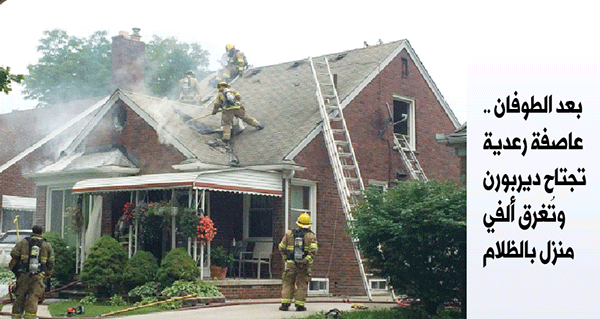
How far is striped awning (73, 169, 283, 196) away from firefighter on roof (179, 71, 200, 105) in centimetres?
506

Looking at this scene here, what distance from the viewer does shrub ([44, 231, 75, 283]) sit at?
62.9ft

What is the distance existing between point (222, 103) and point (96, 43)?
81.4ft

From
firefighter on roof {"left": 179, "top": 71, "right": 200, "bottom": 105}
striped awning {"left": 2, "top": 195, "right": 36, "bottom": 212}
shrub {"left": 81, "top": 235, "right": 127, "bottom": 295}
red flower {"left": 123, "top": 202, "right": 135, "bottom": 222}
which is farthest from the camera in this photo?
striped awning {"left": 2, "top": 195, "right": 36, "bottom": 212}

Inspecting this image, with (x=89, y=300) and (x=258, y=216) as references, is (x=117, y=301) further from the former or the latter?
(x=258, y=216)

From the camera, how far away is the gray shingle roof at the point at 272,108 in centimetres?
1931

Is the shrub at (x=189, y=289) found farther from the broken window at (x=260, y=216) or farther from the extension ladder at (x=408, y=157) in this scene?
the extension ladder at (x=408, y=157)

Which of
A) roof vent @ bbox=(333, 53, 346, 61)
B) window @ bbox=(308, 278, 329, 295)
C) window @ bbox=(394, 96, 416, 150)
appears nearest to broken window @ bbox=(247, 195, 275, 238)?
window @ bbox=(308, 278, 329, 295)

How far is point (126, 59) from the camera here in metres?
26.5

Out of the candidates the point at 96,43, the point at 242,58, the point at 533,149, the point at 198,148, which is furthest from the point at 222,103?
the point at 96,43

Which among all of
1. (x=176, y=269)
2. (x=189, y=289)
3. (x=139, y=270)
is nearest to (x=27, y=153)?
(x=139, y=270)

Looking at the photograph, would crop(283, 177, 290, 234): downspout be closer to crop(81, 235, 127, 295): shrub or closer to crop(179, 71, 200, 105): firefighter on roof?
crop(81, 235, 127, 295): shrub

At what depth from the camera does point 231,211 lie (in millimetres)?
19781

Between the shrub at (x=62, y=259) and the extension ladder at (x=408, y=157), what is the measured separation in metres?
8.59

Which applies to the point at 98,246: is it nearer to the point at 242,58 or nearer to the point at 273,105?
the point at 273,105
